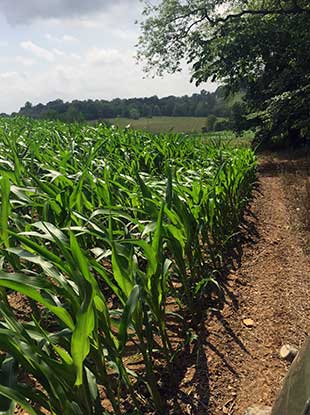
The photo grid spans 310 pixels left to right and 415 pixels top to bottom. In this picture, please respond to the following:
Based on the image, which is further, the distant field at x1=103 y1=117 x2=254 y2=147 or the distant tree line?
the distant tree line

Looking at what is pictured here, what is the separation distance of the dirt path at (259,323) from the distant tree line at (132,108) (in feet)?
26.2

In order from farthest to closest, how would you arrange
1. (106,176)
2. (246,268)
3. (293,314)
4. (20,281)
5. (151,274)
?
(246,268)
(106,176)
(293,314)
(151,274)
(20,281)

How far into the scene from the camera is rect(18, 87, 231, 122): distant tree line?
14.4 meters

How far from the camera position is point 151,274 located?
1.73 meters

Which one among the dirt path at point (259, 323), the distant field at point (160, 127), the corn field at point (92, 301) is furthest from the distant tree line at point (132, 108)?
the corn field at point (92, 301)

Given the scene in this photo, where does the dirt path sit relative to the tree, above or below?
below

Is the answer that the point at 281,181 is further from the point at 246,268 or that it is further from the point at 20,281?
the point at 20,281

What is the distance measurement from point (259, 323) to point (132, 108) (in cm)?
1284

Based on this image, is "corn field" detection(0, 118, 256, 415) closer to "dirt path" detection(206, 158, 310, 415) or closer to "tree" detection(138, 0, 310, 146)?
"dirt path" detection(206, 158, 310, 415)

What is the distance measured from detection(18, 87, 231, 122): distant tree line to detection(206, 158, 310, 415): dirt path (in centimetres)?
798

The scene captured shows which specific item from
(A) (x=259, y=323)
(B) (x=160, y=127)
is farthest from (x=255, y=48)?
(A) (x=259, y=323)

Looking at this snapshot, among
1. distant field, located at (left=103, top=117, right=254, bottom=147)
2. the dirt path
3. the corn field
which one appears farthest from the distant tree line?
the corn field

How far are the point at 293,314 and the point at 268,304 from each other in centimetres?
18

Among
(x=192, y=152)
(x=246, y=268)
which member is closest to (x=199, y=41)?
(x=192, y=152)
